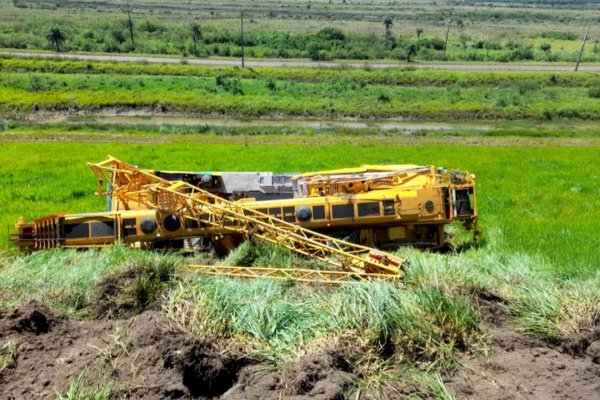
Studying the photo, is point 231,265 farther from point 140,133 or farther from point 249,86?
point 249,86

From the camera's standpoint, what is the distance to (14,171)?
67.7 ft

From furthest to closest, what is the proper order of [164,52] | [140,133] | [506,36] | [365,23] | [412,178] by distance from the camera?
1. [365,23]
2. [506,36]
3. [164,52]
4. [140,133]
5. [412,178]

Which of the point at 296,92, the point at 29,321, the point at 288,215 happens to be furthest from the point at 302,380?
the point at 296,92

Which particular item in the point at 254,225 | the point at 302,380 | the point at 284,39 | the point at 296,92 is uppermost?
the point at 284,39

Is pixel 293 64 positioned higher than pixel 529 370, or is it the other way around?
pixel 293 64

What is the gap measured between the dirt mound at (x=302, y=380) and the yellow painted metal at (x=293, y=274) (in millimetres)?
3105

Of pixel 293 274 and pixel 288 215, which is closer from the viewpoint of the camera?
pixel 293 274

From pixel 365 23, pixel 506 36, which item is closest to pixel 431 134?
pixel 506 36

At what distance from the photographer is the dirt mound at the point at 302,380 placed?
16.8ft

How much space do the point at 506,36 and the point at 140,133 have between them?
92.8m

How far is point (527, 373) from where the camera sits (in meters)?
5.64

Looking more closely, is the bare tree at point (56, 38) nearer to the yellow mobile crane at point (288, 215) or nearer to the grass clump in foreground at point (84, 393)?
the yellow mobile crane at point (288, 215)

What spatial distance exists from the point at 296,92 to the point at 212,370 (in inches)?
1851

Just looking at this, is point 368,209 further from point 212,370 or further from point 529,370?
point 212,370
